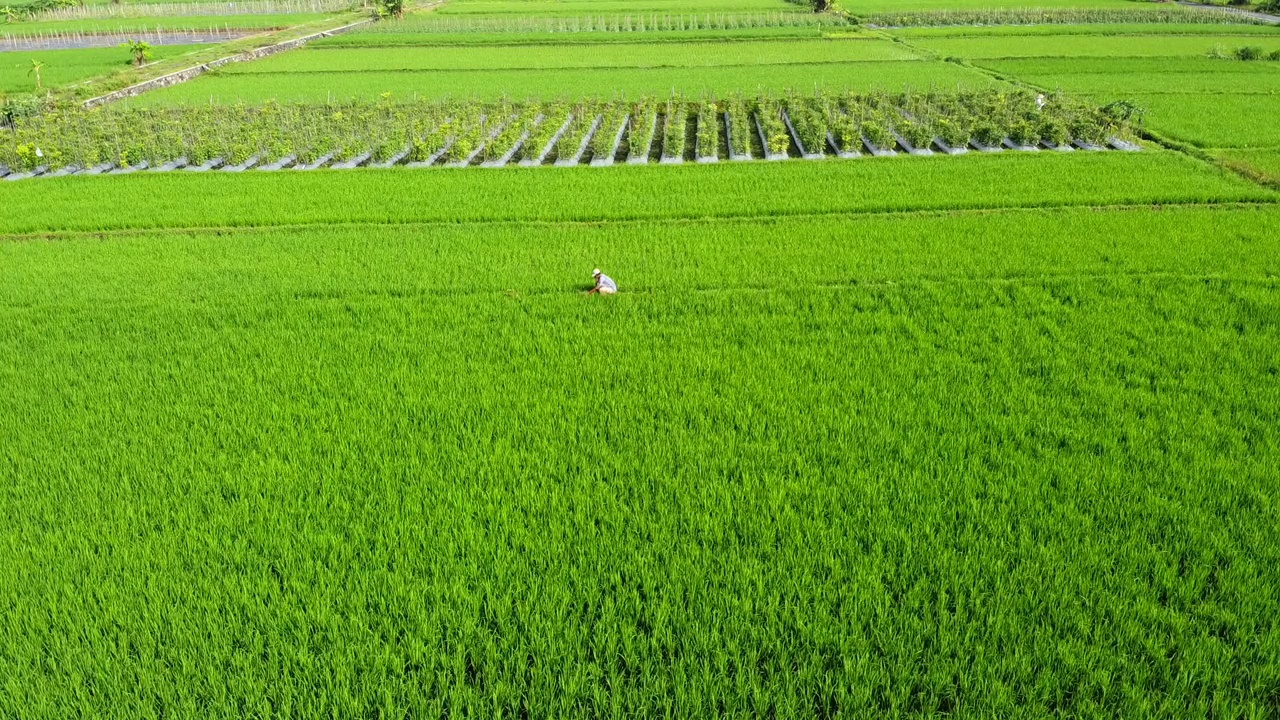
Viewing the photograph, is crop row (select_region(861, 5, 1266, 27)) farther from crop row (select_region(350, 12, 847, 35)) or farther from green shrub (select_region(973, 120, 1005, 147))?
green shrub (select_region(973, 120, 1005, 147))

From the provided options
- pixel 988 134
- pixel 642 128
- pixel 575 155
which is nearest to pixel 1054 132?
pixel 988 134

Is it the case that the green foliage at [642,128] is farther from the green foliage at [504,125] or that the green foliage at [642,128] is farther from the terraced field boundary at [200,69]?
the terraced field boundary at [200,69]

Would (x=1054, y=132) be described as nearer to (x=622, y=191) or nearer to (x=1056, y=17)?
(x=622, y=191)

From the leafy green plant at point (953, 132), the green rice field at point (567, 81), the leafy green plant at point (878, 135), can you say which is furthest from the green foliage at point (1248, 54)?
the leafy green plant at point (878, 135)

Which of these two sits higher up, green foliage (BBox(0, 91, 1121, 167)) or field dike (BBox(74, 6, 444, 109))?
field dike (BBox(74, 6, 444, 109))

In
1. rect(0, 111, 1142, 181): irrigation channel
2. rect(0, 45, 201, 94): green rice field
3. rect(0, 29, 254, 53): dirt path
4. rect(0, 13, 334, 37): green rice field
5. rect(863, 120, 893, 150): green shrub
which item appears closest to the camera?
rect(0, 111, 1142, 181): irrigation channel

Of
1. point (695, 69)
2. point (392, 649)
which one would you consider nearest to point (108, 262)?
point (392, 649)

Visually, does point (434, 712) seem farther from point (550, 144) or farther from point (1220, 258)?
point (550, 144)

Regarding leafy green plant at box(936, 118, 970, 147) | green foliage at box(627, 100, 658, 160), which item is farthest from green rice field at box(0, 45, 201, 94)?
leafy green plant at box(936, 118, 970, 147)
